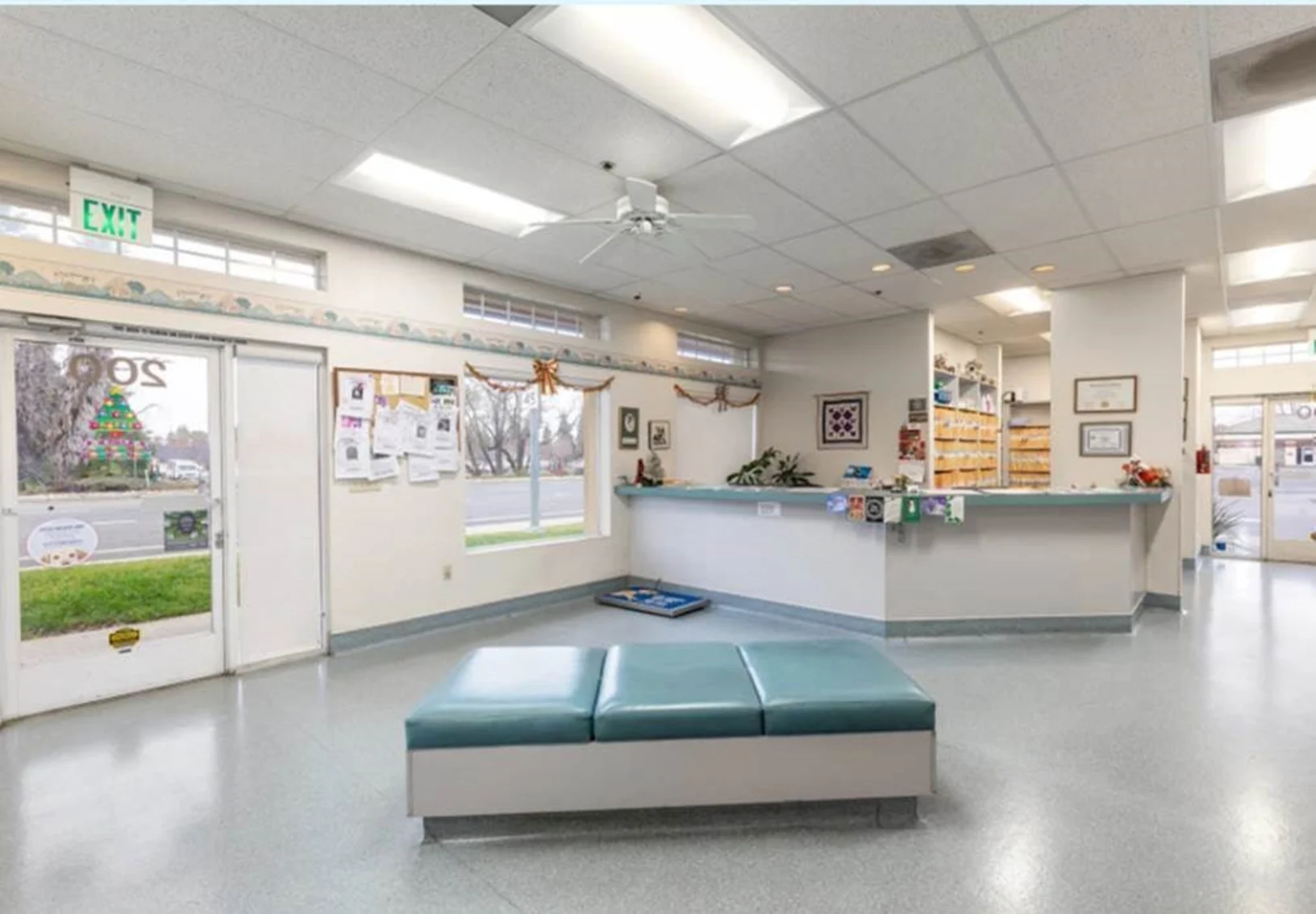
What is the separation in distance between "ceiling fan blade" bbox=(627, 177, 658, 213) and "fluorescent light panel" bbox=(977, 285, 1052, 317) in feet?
14.0

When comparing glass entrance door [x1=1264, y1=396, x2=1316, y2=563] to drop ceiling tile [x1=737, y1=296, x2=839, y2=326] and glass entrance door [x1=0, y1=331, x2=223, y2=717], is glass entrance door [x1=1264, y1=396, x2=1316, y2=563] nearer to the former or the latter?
drop ceiling tile [x1=737, y1=296, x2=839, y2=326]

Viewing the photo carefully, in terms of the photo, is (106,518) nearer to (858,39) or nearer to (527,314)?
(527,314)

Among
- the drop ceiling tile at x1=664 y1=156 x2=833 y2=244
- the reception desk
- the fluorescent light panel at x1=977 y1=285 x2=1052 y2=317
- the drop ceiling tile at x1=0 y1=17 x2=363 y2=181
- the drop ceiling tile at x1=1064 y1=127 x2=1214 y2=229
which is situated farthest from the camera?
the fluorescent light panel at x1=977 y1=285 x2=1052 y2=317

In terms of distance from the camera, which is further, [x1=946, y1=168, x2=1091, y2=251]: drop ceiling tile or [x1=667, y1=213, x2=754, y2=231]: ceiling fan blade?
[x1=946, y1=168, x2=1091, y2=251]: drop ceiling tile

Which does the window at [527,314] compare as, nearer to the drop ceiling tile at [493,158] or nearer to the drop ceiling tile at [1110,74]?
the drop ceiling tile at [493,158]

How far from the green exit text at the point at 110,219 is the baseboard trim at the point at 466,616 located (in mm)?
2833

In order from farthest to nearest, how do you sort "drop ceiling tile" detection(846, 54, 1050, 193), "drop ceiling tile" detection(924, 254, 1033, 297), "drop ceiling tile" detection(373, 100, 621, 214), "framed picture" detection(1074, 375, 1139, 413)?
"framed picture" detection(1074, 375, 1139, 413)
"drop ceiling tile" detection(924, 254, 1033, 297)
"drop ceiling tile" detection(373, 100, 621, 214)
"drop ceiling tile" detection(846, 54, 1050, 193)

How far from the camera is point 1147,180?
361 cm

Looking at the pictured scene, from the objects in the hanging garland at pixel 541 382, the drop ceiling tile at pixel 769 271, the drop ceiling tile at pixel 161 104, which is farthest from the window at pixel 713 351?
the drop ceiling tile at pixel 161 104

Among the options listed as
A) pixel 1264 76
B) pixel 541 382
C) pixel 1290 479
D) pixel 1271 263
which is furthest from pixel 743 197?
pixel 1290 479

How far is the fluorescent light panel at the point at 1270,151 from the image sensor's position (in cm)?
306

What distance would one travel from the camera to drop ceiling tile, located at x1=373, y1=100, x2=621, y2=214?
3.02m

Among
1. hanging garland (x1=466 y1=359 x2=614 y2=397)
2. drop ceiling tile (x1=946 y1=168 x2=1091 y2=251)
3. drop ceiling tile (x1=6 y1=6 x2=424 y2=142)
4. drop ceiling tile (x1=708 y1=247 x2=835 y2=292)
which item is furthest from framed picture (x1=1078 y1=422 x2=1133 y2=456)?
drop ceiling tile (x1=6 y1=6 x2=424 y2=142)

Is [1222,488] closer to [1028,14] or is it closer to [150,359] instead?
[1028,14]
